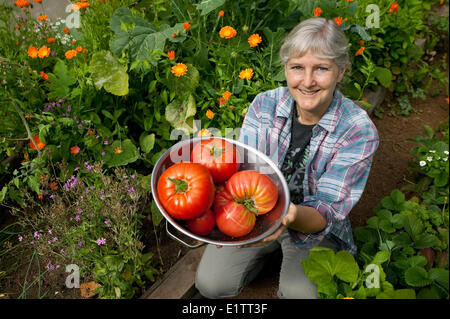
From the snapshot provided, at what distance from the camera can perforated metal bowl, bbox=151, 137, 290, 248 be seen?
49.7 inches

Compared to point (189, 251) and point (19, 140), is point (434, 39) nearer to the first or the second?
point (189, 251)

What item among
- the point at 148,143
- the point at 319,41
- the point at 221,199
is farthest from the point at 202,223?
the point at 148,143

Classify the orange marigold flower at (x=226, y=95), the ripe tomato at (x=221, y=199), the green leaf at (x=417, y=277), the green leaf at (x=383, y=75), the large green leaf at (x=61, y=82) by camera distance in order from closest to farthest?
the ripe tomato at (x=221, y=199) < the green leaf at (x=417, y=277) < the large green leaf at (x=61, y=82) < the orange marigold flower at (x=226, y=95) < the green leaf at (x=383, y=75)

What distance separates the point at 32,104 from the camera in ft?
6.66

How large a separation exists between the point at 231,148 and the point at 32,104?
4.24 feet

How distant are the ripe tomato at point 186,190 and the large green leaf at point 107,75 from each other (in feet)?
3.14

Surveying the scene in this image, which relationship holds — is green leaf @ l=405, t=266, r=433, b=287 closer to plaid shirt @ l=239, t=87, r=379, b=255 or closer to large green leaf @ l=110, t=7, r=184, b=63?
plaid shirt @ l=239, t=87, r=379, b=255

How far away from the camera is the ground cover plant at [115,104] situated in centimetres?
179

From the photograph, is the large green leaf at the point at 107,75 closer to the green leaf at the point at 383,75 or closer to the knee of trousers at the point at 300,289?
the knee of trousers at the point at 300,289

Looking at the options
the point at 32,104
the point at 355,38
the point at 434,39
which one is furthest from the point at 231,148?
the point at 434,39

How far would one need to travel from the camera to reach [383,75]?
2.87 meters

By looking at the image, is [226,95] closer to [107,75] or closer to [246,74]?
[246,74]

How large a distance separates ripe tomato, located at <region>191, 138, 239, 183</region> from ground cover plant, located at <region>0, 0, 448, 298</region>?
1.65 feet

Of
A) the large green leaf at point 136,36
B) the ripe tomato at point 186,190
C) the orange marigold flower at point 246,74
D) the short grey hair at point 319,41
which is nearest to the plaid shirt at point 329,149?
the short grey hair at point 319,41
